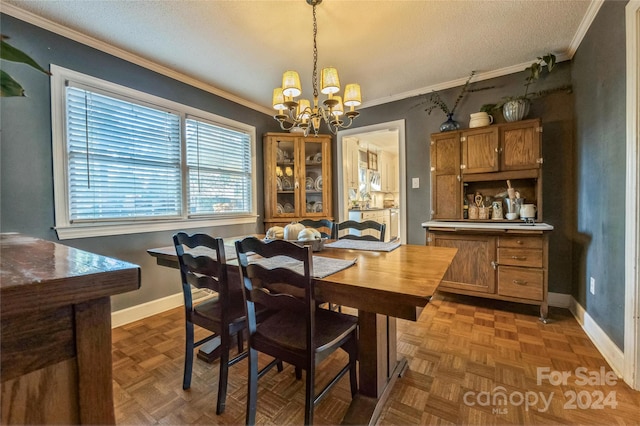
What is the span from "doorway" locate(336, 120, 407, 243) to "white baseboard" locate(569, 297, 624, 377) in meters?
1.69

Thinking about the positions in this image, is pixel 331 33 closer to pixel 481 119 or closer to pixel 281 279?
pixel 481 119

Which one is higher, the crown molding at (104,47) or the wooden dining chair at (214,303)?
the crown molding at (104,47)

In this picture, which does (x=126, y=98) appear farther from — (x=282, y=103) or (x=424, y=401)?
(x=424, y=401)

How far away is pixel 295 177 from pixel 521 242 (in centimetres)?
265

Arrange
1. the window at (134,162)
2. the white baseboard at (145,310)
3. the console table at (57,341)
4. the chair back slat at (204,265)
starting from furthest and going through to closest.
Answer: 1. the white baseboard at (145,310)
2. the window at (134,162)
3. the chair back slat at (204,265)
4. the console table at (57,341)

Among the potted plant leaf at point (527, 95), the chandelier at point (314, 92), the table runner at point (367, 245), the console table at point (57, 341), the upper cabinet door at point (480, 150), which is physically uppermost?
the potted plant leaf at point (527, 95)

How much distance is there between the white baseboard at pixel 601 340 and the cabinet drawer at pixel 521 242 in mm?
625

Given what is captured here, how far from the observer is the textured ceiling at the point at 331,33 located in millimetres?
1905

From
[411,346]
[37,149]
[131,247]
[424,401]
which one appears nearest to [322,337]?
[424,401]

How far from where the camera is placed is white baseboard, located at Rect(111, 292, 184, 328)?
7.73 ft

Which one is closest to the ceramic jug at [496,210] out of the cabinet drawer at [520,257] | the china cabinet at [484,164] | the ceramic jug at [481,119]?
the china cabinet at [484,164]

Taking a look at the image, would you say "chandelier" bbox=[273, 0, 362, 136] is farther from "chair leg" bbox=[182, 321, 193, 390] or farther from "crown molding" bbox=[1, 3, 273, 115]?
"chair leg" bbox=[182, 321, 193, 390]

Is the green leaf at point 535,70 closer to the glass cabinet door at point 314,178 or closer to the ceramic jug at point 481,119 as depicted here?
the ceramic jug at point 481,119

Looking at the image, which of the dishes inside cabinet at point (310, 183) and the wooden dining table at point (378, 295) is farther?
the dishes inside cabinet at point (310, 183)
